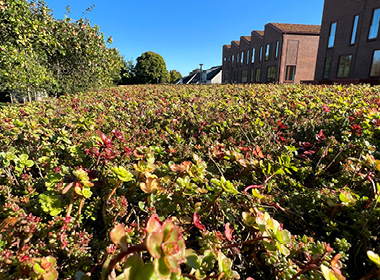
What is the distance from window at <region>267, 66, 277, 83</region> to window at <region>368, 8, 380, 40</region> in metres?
13.3

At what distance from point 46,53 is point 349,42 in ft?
76.3

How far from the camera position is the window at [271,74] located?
31469mm

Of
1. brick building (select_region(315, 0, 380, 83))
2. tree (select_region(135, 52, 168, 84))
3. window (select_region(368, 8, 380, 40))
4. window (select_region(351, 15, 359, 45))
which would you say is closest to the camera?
window (select_region(368, 8, 380, 40))

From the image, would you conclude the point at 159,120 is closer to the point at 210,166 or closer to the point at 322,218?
the point at 210,166

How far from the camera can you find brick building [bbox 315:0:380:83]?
17969 millimetres

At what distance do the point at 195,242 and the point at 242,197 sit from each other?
36 cm

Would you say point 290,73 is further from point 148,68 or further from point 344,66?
point 148,68

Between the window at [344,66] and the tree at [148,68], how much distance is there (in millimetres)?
27609

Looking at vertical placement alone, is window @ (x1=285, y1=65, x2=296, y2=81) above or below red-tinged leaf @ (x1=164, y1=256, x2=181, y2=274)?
above

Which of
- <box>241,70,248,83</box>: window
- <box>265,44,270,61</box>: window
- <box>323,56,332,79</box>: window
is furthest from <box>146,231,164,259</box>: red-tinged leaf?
<box>241,70,248,83</box>: window

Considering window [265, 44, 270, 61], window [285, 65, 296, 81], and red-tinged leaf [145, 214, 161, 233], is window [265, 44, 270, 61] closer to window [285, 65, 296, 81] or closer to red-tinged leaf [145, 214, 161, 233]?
window [285, 65, 296, 81]

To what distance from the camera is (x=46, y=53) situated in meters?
8.86

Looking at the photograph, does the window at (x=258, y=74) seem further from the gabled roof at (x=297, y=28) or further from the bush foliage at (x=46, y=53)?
the bush foliage at (x=46, y=53)

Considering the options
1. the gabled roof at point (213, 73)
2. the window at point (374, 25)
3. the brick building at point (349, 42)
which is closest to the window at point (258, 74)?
the brick building at point (349, 42)
